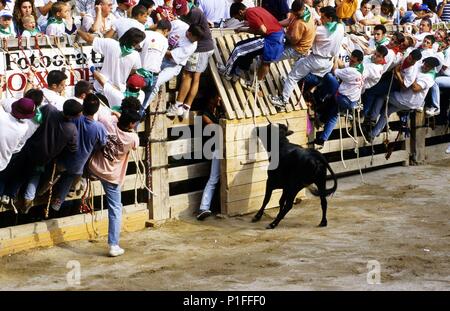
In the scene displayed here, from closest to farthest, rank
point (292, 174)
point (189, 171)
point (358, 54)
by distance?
point (292, 174) < point (189, 171) < point (358, 54)

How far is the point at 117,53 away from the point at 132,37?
0.28m

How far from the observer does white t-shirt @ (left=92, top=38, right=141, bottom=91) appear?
1282 centimetres

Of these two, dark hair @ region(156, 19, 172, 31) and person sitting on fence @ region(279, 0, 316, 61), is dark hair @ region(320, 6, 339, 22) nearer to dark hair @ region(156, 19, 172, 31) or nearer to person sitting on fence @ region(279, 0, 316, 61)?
person sitting on fence @ region(279, 0, 316, 61)

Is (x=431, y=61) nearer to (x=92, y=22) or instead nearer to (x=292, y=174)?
(x=292, y=174)

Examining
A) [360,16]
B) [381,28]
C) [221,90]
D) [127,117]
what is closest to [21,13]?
[127,117]

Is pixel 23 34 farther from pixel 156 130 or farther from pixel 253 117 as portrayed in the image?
pixel 253 117

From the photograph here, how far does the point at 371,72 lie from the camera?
16.3 meters

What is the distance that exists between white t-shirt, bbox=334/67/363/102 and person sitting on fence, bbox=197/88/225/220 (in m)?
2.43

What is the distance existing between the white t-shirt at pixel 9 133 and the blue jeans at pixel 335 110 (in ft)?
19.6

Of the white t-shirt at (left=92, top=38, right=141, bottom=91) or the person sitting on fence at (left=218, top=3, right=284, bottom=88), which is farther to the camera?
the person sitting on fence at (left=218, top=3, right=284, bottom=88)

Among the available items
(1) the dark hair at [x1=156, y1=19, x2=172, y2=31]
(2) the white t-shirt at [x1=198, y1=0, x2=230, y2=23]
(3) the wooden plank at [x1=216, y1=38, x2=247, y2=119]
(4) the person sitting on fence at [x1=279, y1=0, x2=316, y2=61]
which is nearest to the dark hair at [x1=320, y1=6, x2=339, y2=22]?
(4) the person sitting on fence at [x1=279, y1=0, x2=316, y2=61]

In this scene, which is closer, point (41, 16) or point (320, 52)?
point (41, 16)

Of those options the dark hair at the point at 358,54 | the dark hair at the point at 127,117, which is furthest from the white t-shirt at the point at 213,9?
the dark hair at the point at 127,117
